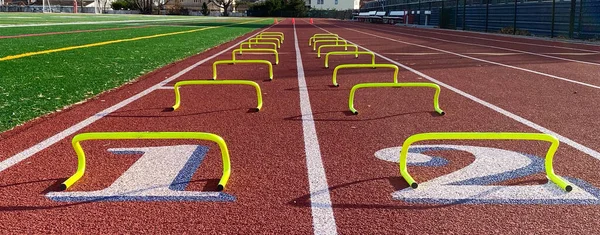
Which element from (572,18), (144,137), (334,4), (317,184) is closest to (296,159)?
(317,184)

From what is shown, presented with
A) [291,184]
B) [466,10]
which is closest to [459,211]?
[291,184]

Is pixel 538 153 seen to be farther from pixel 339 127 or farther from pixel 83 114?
pixel 83 114

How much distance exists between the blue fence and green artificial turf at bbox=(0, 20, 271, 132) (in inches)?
799

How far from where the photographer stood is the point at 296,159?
486 centimetres

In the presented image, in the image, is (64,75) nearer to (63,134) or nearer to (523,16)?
(63,134)

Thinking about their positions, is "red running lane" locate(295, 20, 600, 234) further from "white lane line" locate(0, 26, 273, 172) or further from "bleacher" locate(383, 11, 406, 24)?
"bleacher" locate(383, 11, 406, 24)

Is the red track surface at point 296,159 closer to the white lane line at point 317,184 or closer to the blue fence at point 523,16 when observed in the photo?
the white lane line at point 317,184

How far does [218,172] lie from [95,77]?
6.44 m

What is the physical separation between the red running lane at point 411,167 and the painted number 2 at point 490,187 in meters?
0.10

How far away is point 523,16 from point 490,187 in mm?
32220

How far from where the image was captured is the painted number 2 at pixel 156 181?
3842mm

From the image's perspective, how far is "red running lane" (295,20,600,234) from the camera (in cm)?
342

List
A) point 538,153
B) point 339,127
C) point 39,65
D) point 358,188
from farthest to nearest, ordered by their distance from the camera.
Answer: point 39,65
point 339,127
point 538,153
point 358,188

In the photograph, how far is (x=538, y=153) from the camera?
5102 mm
